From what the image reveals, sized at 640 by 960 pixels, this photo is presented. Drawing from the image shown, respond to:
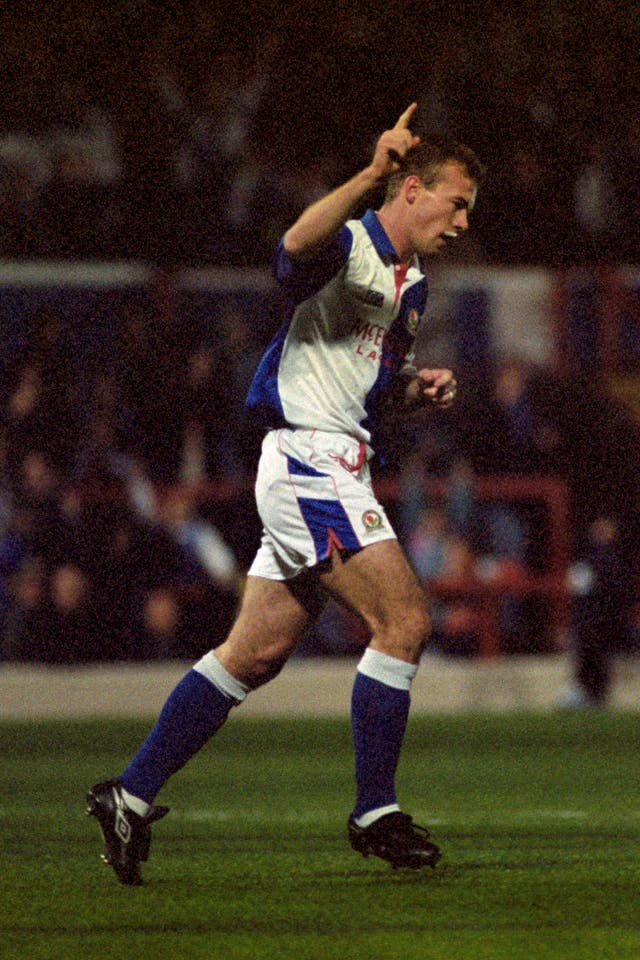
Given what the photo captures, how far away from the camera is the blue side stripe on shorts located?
17.2ft

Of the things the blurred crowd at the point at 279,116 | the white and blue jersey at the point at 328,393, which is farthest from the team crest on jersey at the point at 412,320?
the blurred crowd at the point at 279,116

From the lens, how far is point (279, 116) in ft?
49.5

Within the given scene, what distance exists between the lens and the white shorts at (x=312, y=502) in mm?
5258

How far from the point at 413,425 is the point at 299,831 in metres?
7.52

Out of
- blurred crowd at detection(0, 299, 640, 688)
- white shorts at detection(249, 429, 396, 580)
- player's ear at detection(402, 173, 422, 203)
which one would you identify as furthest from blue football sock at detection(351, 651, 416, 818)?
blurred crowd at detection(0, 299, 640, 688)

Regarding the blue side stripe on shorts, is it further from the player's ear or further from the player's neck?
the player's ear

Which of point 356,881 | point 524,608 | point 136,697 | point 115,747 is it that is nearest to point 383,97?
point 524,608

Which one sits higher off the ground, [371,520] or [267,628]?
[371,520]

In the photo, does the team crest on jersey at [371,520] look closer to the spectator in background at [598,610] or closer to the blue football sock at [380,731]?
the blue football sock at [380,731]

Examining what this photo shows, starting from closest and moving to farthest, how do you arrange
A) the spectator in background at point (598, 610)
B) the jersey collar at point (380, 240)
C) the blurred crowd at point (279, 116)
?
the jersey collar at point (380, 240), the spectator in background at point (598, 610), the blurred crowd at point (279, 116)

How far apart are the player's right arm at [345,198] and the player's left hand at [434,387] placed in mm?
678

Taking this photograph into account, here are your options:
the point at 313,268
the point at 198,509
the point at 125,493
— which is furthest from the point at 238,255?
the point at 313,268

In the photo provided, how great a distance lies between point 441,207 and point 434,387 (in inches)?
19.2

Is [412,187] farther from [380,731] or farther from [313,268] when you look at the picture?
[380,731]
